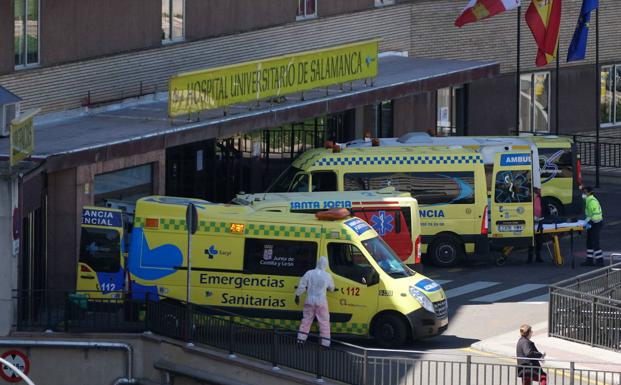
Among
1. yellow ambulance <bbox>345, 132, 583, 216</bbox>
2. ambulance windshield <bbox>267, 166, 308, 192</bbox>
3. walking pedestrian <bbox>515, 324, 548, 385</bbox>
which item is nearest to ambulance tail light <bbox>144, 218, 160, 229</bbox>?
walking pedestrian <bbox>515, 324, 548, 385</bbox>

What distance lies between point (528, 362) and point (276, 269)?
532 cm

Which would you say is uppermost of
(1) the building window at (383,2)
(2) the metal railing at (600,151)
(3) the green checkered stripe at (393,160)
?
(1) the building window at (383,2)

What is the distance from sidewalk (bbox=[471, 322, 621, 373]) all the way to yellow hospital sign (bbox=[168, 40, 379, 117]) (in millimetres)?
8741

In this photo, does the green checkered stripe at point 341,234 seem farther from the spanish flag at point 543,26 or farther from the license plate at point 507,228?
the spanish flag at point 543,26

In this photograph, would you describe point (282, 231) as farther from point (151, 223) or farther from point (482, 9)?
point (482, 9)

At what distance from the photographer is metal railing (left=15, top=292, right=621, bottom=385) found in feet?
83.1

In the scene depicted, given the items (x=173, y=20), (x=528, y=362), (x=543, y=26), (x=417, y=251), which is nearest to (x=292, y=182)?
(x=417, y=251)

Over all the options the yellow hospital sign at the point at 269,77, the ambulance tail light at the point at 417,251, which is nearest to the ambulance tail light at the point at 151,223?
the yellow hospital sign at the point at 269,77

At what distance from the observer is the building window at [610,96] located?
55.0 meters

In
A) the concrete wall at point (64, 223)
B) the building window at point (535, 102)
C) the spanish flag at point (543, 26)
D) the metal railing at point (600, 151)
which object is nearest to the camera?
the concrete wall at point (64, 223)

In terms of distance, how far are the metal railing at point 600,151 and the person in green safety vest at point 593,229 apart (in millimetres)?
13022

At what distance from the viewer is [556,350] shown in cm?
2842

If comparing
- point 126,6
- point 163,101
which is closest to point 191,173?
point 163,101

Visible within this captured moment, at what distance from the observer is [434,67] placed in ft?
148
